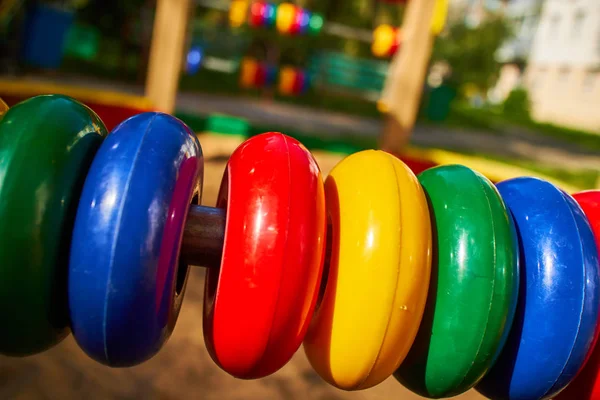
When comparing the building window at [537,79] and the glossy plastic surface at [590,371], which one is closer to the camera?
the glossy plastic surface at [590,371]

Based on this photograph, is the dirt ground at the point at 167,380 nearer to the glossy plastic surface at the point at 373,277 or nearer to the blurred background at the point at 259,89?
the blurred background at the point at 259,89

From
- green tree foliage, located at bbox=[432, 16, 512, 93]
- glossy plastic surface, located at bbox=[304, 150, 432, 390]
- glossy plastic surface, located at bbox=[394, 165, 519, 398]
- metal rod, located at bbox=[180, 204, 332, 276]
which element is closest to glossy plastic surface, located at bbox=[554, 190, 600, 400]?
glossy plastic surface, located at bbox=[394, 165, 519, 398]

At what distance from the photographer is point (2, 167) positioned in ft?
2.97

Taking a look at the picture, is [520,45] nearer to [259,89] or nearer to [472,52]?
[472,52]

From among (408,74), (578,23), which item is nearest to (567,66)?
(578,23)

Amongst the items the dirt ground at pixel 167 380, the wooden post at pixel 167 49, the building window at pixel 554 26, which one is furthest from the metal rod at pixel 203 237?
the building window at pixel 554 26

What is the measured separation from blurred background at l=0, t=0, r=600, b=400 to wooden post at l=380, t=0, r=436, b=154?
2 centimetres

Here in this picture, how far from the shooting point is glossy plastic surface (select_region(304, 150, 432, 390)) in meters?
1.01

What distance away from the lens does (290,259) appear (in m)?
0.95

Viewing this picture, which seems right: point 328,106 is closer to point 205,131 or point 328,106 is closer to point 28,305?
point 205,131

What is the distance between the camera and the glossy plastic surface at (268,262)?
95cm

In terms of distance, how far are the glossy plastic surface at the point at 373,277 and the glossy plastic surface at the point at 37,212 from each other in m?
0.50

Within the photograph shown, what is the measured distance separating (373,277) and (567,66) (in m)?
29.0

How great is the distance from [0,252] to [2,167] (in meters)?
0.14
